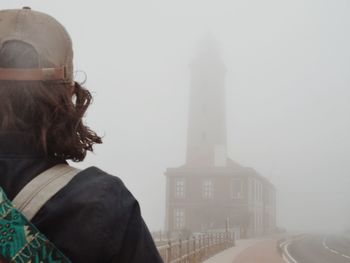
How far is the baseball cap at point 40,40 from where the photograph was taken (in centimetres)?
162

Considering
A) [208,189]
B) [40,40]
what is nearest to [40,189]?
[40,40]

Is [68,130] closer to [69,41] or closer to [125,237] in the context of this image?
[69,41]

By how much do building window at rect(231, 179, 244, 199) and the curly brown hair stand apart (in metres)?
54.2

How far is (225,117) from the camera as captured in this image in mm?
64188

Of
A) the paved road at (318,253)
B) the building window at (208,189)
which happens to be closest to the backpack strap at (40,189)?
the paved road at (318,253)

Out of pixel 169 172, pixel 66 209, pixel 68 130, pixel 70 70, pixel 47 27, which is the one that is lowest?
pixel 169 172

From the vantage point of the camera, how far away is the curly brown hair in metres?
1.64

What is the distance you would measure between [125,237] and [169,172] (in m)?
56.7

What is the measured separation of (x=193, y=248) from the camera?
59.7 ft

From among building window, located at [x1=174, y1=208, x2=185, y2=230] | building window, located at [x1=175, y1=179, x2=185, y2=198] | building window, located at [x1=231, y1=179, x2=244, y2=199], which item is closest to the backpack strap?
building window, located at [x1=231, y1=179, x2=244, y2=199]

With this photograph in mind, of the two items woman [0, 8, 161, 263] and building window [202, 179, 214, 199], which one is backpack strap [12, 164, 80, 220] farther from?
building window [202, 179, 214, 199]

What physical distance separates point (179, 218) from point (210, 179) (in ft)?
16.8

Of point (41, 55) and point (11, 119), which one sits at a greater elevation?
point (41, 55)

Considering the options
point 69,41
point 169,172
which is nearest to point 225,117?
point 169,172
